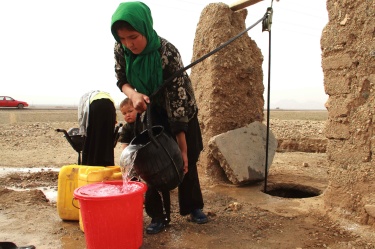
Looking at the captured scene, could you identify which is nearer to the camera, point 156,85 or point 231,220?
point 156,85

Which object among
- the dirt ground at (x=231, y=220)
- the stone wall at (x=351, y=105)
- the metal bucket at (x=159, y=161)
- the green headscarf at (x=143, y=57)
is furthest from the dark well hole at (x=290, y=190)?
the green headscarf at (x=143, y=57)

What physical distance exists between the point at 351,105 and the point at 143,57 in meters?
1.65

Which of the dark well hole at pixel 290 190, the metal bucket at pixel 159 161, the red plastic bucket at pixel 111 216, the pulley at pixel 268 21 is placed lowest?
the dark well hole at pixel 290 190

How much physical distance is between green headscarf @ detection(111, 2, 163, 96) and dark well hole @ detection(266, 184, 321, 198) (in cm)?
238

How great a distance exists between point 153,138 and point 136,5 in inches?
32.7

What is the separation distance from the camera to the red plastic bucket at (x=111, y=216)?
2.14m

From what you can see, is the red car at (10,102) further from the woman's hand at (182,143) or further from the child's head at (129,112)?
the woman's hand at (182,143)

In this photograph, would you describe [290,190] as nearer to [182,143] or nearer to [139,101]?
[182,143]

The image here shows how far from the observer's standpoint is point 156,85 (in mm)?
2512

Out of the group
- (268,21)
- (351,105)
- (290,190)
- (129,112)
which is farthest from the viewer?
(290,190)

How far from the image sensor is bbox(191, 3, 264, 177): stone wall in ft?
14.4

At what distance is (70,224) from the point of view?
299 cm

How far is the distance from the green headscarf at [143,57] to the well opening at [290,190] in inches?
93.7

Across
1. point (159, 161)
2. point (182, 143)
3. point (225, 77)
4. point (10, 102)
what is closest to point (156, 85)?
point (182, 143)
